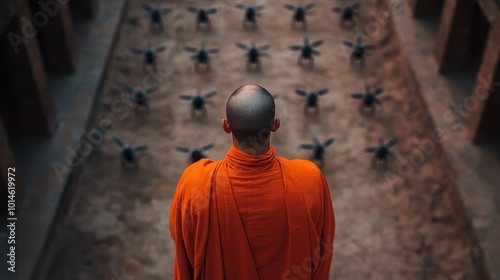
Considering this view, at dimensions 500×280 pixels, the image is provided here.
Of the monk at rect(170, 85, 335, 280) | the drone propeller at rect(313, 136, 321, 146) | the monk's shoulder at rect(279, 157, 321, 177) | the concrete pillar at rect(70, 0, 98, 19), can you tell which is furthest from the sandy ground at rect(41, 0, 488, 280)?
the monk's shoulder at rect(279, 157, 321, 177)

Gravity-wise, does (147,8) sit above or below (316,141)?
below

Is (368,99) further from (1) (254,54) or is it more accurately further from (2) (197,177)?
(2) (197,177)

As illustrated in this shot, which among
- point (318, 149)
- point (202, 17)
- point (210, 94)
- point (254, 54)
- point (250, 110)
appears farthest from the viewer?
point (202, 17)

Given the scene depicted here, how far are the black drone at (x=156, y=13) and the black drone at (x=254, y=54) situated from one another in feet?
6.07

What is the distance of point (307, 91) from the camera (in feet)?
42.8

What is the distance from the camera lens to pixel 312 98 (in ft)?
39.8

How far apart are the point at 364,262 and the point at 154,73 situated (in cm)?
589

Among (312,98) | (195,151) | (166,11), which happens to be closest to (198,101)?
(195,151)

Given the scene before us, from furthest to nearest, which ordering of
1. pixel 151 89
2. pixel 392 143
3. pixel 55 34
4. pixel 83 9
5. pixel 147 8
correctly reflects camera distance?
pixel 147 8
pixel 83 9
pixel 151 89
pixel 55 34
pixel 392 143

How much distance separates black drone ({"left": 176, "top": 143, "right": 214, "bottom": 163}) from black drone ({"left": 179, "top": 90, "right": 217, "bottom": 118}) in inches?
36.9

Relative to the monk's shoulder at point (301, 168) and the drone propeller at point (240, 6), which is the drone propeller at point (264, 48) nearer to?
the drone propeller at point (240, 6)

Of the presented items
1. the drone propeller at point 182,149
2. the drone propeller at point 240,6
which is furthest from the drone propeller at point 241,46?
the drone propeller at point 182,149

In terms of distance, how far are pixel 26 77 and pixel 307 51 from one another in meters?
5.31

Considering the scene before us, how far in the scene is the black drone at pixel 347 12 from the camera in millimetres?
14606
